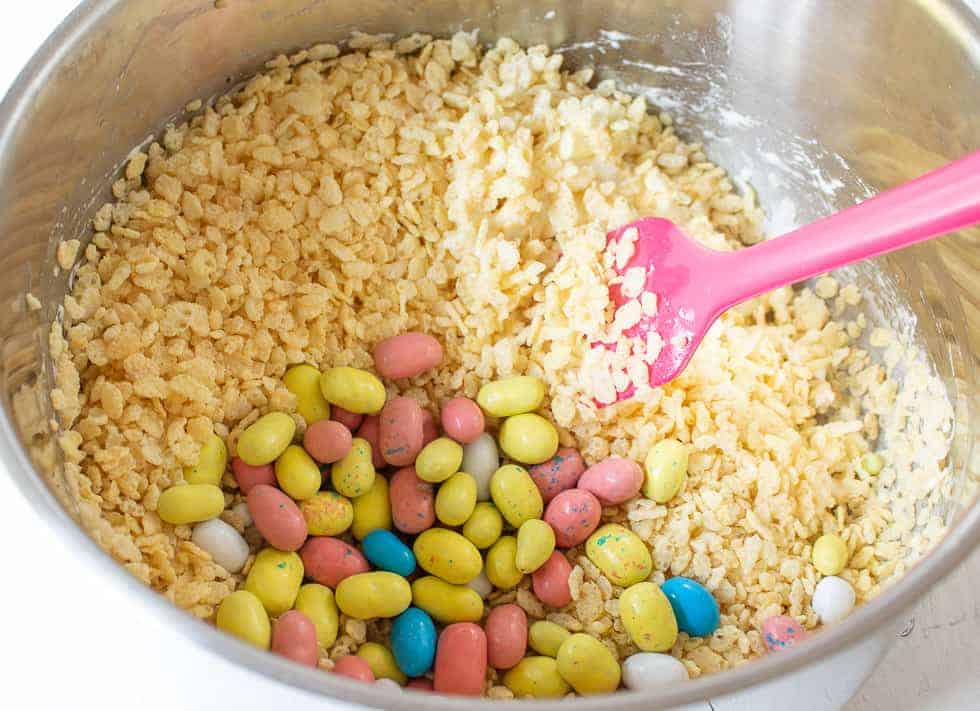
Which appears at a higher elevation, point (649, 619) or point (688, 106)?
point (688, 106)

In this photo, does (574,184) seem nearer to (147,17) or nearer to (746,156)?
(746,156)

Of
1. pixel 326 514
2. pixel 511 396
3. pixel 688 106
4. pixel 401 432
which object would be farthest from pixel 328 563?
pixel 688 106

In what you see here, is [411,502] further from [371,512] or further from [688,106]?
[688,106]

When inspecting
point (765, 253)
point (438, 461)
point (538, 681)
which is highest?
point (765, 253)

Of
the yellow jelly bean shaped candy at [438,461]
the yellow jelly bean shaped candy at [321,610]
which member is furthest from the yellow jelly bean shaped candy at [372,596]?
the yellow jelly bean shaped candy at [438,461]

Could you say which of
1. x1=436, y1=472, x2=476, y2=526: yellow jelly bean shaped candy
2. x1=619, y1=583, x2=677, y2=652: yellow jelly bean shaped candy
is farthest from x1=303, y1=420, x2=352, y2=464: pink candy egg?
x1=619, y1=583, x2=677, y2=652: yellow jelly bean shaped candy

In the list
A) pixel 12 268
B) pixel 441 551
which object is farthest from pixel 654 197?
pixel 12 268
